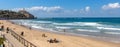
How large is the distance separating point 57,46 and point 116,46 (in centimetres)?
585

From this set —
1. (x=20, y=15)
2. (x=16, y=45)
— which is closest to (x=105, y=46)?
(x=16, y=45)

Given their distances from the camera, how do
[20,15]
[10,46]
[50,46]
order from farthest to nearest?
[20,15] < [50,46] < [10,46]

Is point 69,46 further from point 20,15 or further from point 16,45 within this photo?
point 20,15

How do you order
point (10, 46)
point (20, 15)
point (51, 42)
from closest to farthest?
point (10, 46) < point (51, 42) < point (20, 15)

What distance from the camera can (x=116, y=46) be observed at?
23.8 meters

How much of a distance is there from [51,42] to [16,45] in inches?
262

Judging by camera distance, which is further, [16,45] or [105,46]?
[105,46]

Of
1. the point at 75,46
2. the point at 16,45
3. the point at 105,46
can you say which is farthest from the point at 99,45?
the point at 16,45

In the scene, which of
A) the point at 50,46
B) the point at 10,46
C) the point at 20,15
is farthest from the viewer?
the point at 20,15

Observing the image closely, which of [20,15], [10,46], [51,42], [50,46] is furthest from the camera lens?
[20,15]

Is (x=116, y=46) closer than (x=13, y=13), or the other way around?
(x=116, y=46)

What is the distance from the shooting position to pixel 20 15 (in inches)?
7047

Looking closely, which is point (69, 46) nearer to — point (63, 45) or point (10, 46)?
point (63, 45)

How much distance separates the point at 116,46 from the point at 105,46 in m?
1.11
